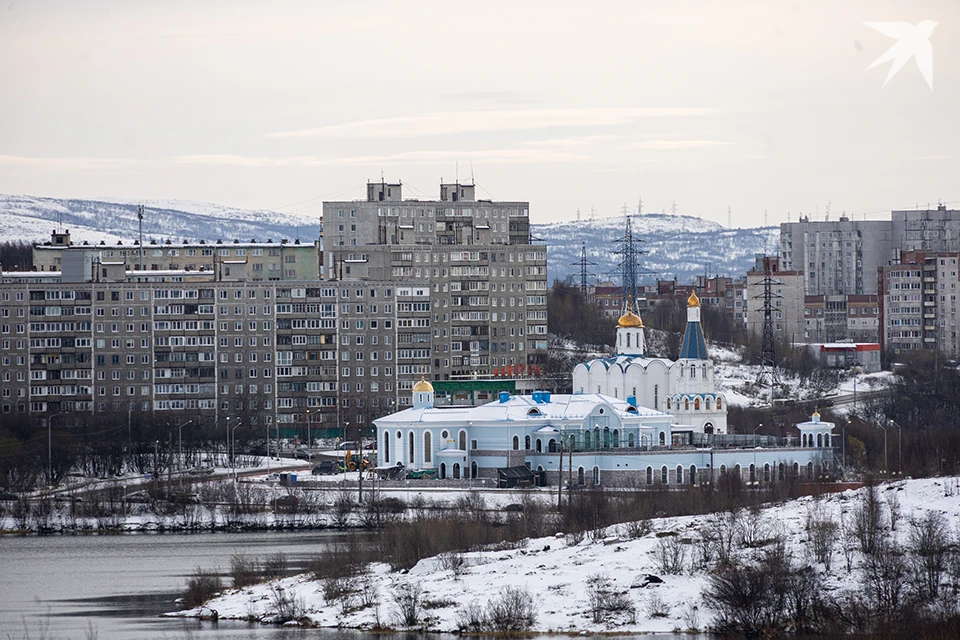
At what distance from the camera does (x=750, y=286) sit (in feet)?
518

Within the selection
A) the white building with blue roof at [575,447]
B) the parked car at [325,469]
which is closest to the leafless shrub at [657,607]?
the white building with blue roof at [575,447]

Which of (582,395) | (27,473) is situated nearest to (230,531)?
(27,473)

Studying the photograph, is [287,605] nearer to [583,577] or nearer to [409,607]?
[409,607]

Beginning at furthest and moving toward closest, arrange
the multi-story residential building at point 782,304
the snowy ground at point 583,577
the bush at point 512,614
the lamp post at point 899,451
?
the multi-story residential building at point 782,304, the lamp post at point 899,451, the snowy ground at point 583,577, the bush at point 512,614

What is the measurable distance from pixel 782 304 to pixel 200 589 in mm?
108950

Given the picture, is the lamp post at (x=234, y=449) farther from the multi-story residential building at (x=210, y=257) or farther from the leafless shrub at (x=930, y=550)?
the leafless shrub at (x=930, y=550)

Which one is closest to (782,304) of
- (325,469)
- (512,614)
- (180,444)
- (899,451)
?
(899,451)

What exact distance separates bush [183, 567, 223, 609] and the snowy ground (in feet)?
1.34

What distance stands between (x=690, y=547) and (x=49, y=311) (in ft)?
193

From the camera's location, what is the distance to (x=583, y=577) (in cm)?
5528

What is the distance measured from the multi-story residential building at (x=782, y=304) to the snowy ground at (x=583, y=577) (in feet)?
317

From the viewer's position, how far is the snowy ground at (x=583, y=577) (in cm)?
5266

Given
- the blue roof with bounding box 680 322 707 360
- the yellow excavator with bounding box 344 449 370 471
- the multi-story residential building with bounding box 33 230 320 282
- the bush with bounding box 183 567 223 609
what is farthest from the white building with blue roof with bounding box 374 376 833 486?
the bush with bounding box 183 567 223 609

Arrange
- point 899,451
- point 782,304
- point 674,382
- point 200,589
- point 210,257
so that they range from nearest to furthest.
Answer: point 200,589, point 899,451, point 674,382, point 210,257, point 782,304
